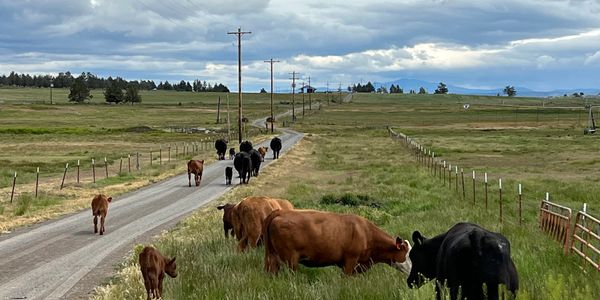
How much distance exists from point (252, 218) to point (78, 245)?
589cm

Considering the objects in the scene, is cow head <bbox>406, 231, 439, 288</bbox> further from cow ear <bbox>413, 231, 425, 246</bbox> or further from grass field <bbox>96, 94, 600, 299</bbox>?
grass field <bbox>96, 94, 600, 299</bbox>

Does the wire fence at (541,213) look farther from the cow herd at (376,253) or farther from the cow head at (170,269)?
the cow head at (170,269)

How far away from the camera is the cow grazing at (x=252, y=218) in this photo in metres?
13.3

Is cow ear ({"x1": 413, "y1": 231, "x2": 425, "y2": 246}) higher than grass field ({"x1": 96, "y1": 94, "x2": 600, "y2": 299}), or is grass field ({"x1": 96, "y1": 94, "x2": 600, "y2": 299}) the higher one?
cow ear ({"x1": 413, "y1": 231, "x2": 425, "y2": 246})

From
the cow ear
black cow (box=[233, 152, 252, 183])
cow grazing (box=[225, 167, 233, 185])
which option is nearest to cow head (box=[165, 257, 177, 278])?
the cow ear

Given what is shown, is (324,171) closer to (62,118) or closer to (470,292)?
(470,292)

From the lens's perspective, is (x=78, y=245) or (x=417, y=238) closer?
(x=417, y=238)

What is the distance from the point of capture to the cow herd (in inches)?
301

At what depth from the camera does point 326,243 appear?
10.3m

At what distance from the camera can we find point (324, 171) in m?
42.6

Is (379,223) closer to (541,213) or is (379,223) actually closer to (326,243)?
(541,213)

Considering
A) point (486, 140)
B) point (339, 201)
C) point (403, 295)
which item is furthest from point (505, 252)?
point (486, 140)

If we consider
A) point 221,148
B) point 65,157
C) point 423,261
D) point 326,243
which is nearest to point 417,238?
point 423,261

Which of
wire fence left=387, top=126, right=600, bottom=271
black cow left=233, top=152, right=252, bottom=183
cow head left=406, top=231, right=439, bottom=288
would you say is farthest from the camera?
black cow left=233, top=152, right=252, bottom=183
